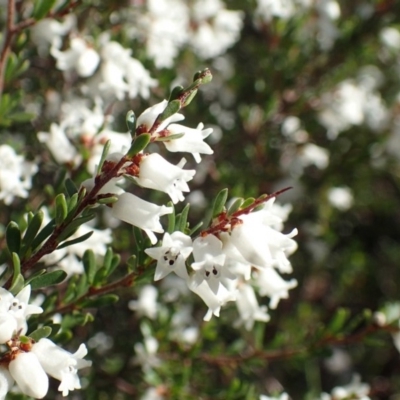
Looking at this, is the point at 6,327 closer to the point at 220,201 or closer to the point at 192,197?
the point at 220,201

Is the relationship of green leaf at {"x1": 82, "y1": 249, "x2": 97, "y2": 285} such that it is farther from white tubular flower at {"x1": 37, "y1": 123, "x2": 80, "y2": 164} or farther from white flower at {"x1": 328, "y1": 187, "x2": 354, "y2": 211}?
white flower at {"x1": 328, "y1": 187, "x2": 354, "y2": 211}

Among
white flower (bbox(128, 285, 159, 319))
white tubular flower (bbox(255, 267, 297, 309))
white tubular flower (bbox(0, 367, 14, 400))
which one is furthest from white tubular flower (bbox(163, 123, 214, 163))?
white flower (bbox(128, 285, 159, 319))

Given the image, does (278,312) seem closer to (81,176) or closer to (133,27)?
(133,27)

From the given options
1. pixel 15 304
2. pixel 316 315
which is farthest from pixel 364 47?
pixel 15 304

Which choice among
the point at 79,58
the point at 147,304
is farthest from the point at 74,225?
the point at 147,304

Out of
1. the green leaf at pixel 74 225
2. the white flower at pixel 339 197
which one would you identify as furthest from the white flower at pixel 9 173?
the white flower at pixel 339 197

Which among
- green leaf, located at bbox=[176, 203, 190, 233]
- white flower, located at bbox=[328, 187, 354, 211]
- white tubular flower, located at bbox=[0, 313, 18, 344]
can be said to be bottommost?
white flower, located at bbox=[328, 187, 354, 211]

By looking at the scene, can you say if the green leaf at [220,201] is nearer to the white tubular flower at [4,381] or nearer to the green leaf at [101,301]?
the green leaf at [101,301]
